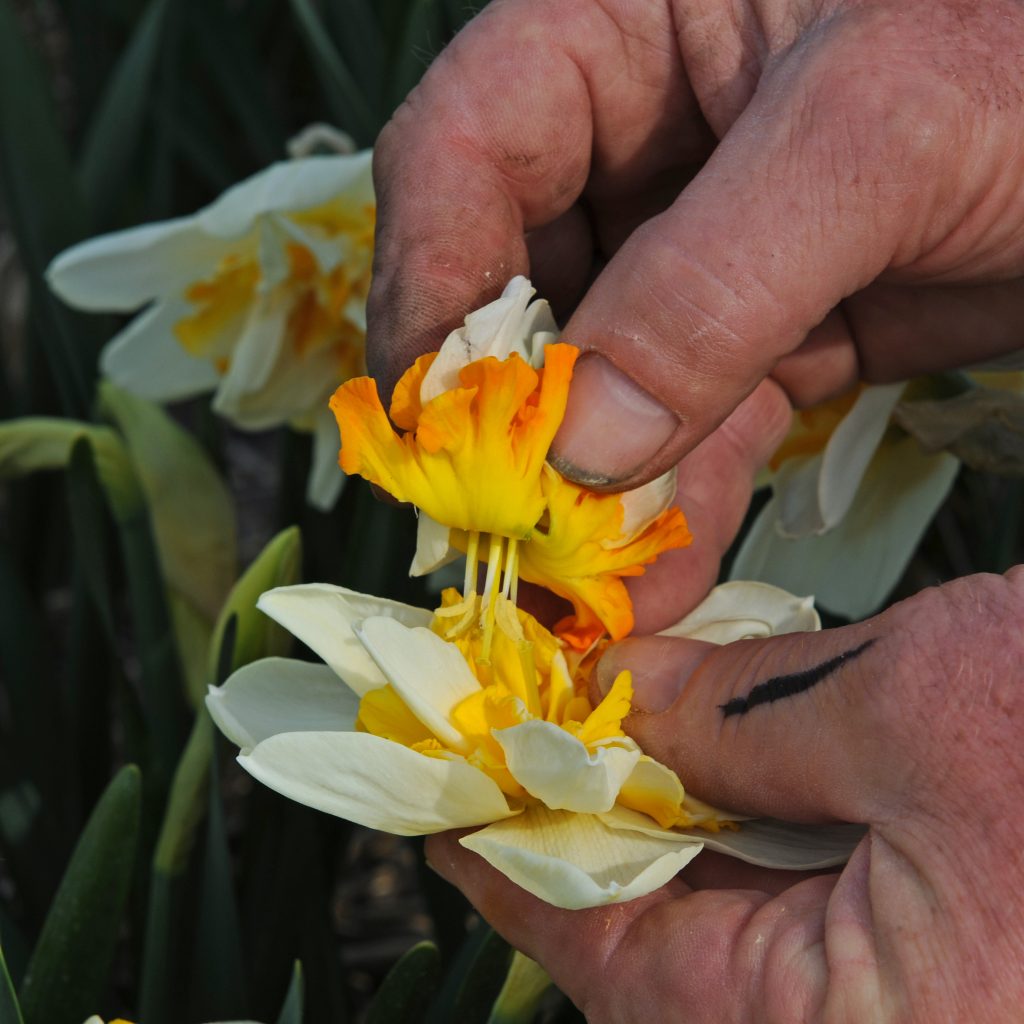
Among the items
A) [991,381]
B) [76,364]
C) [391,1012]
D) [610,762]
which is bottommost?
[391,1012]

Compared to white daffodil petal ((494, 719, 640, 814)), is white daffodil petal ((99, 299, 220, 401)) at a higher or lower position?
higher

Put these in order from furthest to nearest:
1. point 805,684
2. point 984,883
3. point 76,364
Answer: point 76,364 < point 805,684 < point 984,883

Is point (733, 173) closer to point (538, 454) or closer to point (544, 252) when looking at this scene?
point (538, 454)

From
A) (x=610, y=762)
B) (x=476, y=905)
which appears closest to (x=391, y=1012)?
(x=476, y=905)

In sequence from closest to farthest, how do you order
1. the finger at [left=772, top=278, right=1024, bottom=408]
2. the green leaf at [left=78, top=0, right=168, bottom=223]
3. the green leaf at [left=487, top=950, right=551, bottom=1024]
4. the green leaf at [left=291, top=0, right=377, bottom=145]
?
the green leaf at [left=487, top=950, right=551, bottom=1024]
the finger at [left=772, top=278, right=1024, bottom=408]
the green leaf at [left=291, top=0, right=377, bottom=145]
the green leaf at [left=78, top=0, right=168, bottom=223]

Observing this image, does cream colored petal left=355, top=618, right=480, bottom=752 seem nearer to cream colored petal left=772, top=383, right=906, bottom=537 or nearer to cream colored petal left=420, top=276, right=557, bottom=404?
cream colored petal left=420, top=276, right=557, bottom=404

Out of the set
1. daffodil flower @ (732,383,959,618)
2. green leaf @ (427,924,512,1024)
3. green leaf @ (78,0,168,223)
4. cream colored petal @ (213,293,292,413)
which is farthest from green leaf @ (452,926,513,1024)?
green leaf @ (78,0,168,223)

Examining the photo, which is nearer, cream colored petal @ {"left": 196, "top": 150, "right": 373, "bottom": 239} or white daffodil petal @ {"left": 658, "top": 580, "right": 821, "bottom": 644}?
white daffodil petal @ {"left": 658, "top": 580, "right": 821, "bottom": 644}

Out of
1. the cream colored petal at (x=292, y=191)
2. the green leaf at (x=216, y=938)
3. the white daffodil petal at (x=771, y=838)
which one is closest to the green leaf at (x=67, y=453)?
the cream colored petal at (x=292, y=191)
